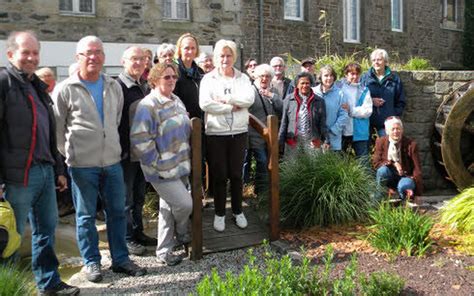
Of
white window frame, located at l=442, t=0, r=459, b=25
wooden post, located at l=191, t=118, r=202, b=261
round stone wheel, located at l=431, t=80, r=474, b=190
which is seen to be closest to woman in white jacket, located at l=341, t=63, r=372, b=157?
round stone wheel, located at l=431, t=80, r=474, b=190

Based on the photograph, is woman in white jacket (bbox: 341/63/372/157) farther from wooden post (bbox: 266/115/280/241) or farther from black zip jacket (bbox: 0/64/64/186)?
black zip jacket (bbox: 0/64/64/186)

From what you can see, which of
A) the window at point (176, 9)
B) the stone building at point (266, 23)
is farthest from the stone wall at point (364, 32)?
the window at point (176, 9)

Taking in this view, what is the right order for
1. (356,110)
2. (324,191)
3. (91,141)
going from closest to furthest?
(91,141)
(324,191)
(356,110)

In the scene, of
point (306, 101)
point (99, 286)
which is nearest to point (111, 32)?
point (306, 101)

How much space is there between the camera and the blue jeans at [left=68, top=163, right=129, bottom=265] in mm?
4477

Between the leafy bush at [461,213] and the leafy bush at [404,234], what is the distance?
26.7 inches

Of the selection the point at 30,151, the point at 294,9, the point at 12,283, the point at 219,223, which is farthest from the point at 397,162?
the point at 294,9

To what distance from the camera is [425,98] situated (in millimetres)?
8828

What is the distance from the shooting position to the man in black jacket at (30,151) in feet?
12.7

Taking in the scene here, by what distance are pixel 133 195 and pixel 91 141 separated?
4.24 feet

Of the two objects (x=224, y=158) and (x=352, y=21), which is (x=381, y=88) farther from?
(x=352, y=21)

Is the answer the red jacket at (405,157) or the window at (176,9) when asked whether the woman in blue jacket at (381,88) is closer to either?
the red jacket at (405,157)

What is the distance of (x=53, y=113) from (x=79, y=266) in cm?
190

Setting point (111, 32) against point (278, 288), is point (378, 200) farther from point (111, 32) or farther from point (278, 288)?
point (111, 32)
